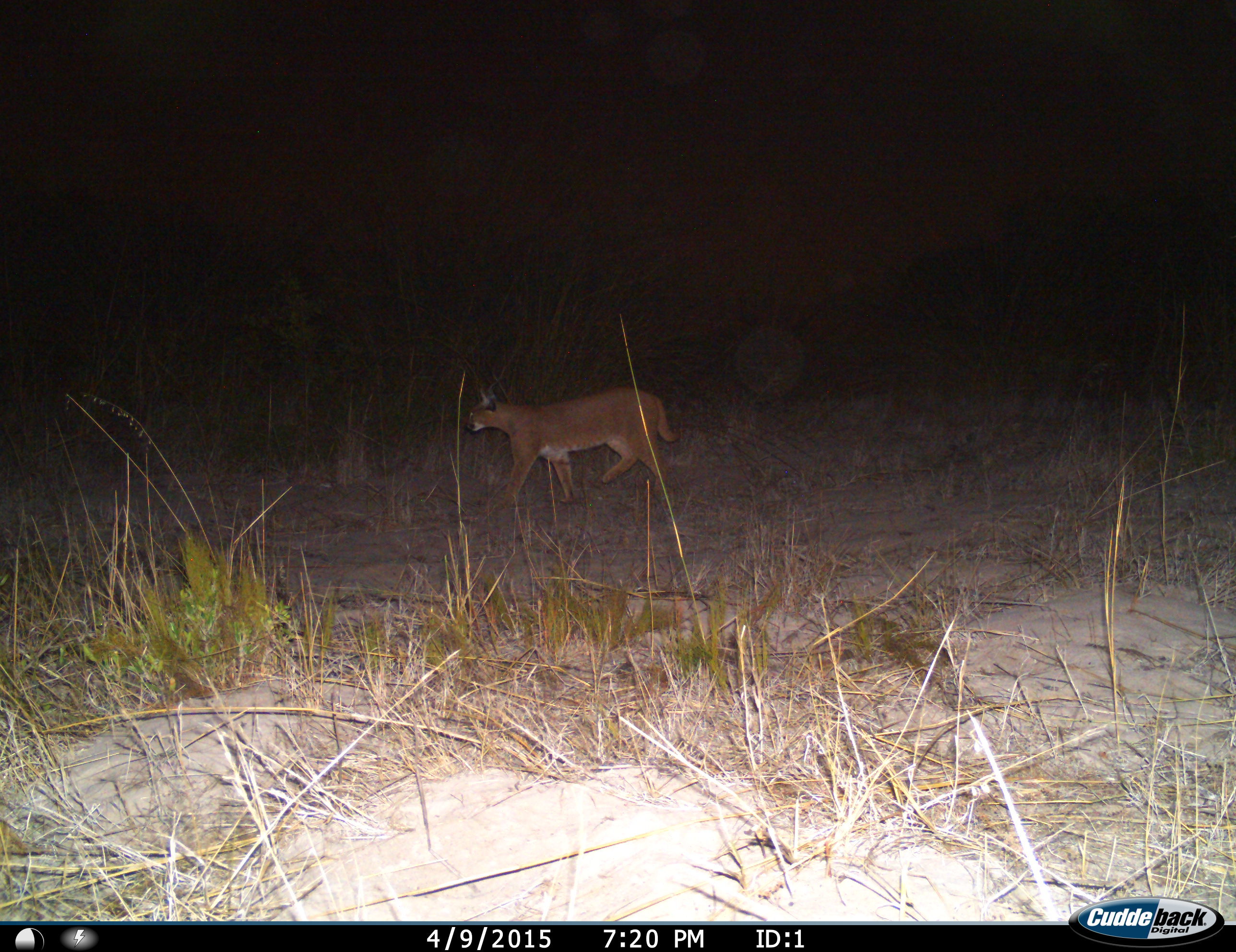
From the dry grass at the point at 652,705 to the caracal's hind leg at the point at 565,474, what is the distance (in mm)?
2662

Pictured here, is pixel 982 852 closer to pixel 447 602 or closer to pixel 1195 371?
pixel 447 602

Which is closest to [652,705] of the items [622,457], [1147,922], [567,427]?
[1147,922]

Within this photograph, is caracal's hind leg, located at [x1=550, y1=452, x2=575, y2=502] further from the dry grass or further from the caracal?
the dry grass

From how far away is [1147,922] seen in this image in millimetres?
1784

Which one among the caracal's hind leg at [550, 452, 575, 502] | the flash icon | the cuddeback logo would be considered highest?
the cuddeback logo

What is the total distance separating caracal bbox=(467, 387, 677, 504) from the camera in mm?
7691

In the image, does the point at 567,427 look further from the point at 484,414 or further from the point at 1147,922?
the point at 1147,922

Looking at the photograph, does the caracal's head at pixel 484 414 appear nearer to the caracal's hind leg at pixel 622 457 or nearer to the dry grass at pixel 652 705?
the caracal's hind leg at pixel 622 457

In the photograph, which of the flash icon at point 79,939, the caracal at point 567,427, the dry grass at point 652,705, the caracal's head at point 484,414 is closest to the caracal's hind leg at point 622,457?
the caracal at point 567,427

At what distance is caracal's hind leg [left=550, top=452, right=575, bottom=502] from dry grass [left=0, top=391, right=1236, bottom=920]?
266 centimetres

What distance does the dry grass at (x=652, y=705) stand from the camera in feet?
6.77

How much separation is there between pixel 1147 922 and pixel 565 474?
21.2 ft

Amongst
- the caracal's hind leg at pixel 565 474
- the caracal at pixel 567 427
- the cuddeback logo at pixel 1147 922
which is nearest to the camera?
the cuddeback logo at pixel 1147 922

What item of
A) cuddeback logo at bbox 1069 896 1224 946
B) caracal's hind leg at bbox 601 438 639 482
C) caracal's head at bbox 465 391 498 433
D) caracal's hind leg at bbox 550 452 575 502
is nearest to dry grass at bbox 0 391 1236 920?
cuddeback logo at bbox 1069 896 1224 946
